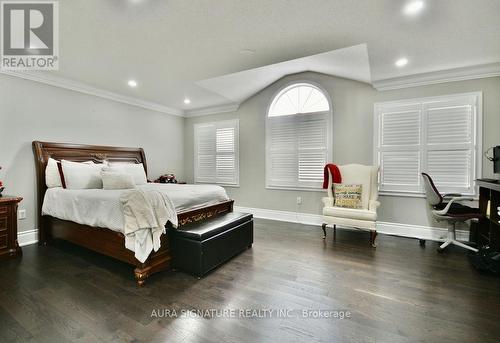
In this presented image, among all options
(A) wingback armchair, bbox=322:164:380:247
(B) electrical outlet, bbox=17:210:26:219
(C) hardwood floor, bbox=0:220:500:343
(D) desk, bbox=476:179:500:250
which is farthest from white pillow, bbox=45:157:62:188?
(D) desk, bbox=476:179:500:250

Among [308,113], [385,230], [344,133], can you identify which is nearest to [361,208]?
[385,230]

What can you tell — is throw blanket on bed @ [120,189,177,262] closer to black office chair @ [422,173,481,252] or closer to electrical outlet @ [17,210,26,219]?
electrical outlet @ [17,210,26,219]

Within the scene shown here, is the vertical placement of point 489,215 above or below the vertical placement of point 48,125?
below

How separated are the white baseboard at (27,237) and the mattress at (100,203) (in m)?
0.36

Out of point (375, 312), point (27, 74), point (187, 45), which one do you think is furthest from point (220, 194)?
point (27, 74)

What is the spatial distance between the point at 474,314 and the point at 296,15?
9.49 ft

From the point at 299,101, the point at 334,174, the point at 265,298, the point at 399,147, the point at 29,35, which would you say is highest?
the point at 29,35

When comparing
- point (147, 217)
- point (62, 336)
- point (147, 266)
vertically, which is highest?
point (147, 217)

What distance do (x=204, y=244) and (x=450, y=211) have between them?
10.1 feet

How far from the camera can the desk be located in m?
2.57

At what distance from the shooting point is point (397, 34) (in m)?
2.47

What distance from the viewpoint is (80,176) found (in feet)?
11.0

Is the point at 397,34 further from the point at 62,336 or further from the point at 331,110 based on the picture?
the point at 62,336

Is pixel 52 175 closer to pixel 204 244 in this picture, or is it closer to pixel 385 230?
pixel 204 244
